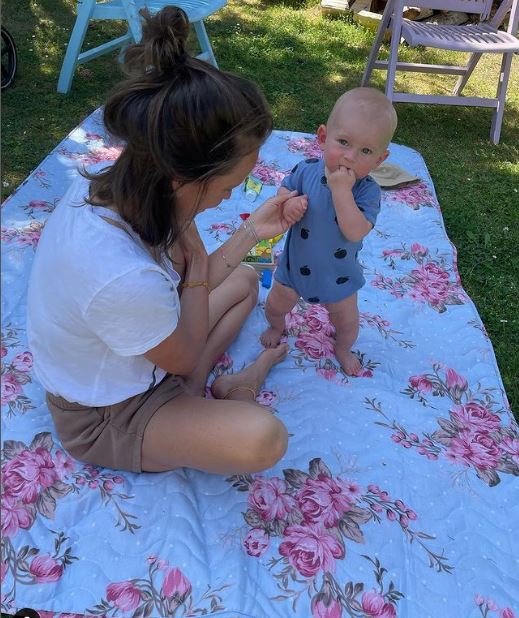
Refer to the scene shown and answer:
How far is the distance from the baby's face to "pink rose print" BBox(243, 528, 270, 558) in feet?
3.29

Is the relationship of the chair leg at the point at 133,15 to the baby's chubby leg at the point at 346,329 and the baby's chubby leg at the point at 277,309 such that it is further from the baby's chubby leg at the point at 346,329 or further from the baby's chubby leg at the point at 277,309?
the baby's chubby leg at the point at 346,329

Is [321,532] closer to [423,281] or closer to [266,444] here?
[266,444]

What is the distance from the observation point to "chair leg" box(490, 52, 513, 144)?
402 cm

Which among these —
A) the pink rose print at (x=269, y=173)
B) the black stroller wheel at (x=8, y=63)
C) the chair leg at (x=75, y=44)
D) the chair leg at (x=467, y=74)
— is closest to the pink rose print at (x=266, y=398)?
the pink rose print at (x=269, y=173)

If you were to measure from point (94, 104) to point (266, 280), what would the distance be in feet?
7.44

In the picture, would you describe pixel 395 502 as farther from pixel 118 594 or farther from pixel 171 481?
pixel 118 594

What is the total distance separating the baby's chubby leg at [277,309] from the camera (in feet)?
6.67

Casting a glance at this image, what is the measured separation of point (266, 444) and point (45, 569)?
0.59 metres

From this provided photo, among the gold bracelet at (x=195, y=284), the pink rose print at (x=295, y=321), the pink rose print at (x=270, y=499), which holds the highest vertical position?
the gold bracelet at (x=195, y=284)

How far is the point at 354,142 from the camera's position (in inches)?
66.1

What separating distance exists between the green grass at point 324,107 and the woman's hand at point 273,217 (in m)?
1.11

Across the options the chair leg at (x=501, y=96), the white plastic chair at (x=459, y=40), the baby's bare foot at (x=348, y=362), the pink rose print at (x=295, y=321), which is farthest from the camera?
the chair leg at (x=501, y=96)

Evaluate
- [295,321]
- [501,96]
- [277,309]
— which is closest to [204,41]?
[501,96]

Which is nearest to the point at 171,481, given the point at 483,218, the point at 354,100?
the point at 354,100
